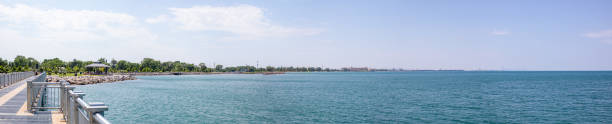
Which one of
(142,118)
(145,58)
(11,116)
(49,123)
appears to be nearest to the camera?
(49,123)

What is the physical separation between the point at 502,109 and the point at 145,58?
18386 centimetres

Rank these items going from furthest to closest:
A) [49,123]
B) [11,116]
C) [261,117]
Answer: [261,117] < [11,116] < [49,123]

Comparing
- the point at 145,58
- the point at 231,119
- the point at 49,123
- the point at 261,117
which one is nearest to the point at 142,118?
the point at 231,119

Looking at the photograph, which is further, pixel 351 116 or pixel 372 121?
pixel 351 116

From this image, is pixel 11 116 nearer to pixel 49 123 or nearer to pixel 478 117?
pixel 49 123

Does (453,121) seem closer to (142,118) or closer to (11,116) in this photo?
(142,118)

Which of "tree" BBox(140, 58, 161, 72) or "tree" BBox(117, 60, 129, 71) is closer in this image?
"tree" BBox(117, 60, 129, 71)

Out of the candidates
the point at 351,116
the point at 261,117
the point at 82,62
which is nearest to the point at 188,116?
the point at 261,117

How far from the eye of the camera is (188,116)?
85.0ft

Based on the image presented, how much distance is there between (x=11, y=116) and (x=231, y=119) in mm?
14765

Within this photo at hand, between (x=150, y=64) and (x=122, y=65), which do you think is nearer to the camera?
(x=122, y=65)

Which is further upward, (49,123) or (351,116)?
(49,123)

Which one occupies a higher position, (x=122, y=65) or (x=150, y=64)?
(x=150, y=64)

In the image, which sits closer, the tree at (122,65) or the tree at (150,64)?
the tree at (122,65)
